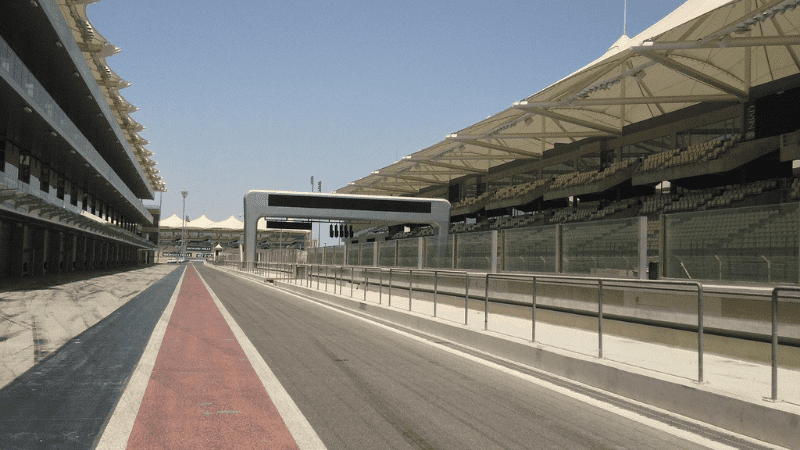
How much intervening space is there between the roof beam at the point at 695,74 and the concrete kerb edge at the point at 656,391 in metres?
16.7

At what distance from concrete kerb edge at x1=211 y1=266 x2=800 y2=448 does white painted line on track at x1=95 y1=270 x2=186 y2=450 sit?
5.08 metres

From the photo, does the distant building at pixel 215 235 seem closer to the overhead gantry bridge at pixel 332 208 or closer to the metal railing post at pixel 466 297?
the overhead gantry bridge at pixel 332 208

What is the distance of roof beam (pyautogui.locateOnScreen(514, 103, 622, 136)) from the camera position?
31.6 meters

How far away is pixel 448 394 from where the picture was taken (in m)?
7.35

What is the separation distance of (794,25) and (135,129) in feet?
224

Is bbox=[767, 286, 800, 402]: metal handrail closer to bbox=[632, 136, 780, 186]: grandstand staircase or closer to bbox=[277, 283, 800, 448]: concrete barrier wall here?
bbox=[277, 283, 800, 448]: concrete barrier wall

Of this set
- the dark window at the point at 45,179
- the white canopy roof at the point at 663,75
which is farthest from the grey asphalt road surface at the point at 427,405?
the dark window at the point at 45,179

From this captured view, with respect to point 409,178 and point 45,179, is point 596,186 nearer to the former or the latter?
point 409,178

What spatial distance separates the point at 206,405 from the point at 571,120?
30680 mm

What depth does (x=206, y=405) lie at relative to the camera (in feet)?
21.9

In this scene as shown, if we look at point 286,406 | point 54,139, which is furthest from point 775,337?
point 54,139

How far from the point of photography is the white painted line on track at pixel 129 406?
532 cm

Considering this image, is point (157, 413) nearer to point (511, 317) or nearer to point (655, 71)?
point (511, 317)

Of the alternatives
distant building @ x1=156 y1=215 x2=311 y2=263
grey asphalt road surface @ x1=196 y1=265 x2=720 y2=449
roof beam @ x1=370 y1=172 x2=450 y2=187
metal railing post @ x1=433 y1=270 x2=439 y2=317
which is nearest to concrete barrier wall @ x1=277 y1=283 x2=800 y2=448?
grey asphalt road surface @ x1=196 y1=265 x2=720 y2=449
